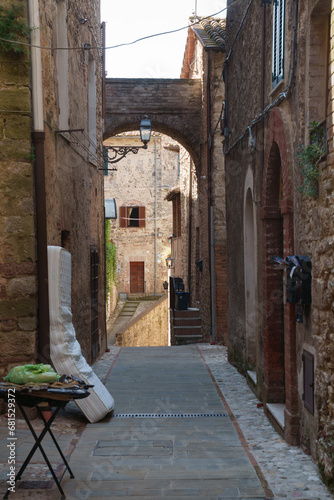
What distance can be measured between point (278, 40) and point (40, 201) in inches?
129

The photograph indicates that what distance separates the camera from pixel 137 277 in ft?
110

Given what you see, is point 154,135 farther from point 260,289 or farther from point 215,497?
point 215,497

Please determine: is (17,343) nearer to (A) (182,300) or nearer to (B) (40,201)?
(B) (40,201)

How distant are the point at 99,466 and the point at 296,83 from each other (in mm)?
4052

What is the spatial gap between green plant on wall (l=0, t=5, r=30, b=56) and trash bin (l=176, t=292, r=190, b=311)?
37.7ft

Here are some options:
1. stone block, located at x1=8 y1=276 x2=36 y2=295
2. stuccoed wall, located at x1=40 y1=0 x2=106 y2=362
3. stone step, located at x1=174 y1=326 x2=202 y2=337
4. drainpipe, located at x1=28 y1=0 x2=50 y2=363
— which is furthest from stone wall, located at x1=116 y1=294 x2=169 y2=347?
stone block, located at x1=8 y1=276 x2=36 y2=295

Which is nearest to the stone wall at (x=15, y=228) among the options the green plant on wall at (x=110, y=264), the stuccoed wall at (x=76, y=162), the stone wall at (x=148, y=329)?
the stuccoed wall at (x=76, y=162)

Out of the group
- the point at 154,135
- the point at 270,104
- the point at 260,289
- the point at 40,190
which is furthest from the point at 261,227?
the point at 154,135

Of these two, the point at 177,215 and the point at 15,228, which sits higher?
the point at 177,215

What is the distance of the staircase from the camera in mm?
15930

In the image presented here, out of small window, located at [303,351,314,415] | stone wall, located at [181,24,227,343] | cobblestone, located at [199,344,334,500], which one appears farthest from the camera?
stone wall, located at [181,24,227,343]

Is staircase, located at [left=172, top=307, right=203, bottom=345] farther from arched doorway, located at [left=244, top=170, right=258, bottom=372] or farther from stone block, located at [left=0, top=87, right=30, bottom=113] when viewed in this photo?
stone block, located at [left=0, top=87, right=30, bottom=113]

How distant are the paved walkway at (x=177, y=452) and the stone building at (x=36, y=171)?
4.23ft

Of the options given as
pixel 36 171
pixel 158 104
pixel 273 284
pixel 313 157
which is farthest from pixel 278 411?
pixel 158 104
